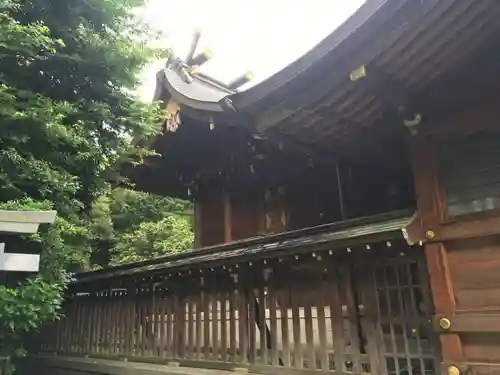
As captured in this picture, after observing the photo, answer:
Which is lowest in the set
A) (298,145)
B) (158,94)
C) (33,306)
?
(33,306)

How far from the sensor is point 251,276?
19.0 feet

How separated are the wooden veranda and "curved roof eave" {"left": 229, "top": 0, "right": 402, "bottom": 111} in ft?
5.58

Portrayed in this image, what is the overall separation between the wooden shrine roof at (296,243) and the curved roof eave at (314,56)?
1679 millimetres

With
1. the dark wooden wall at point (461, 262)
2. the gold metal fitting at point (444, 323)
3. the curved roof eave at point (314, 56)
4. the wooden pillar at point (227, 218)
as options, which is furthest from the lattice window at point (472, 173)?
the wooden pillar at point (227, 218)

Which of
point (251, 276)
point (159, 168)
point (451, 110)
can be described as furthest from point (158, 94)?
point (451, 110)

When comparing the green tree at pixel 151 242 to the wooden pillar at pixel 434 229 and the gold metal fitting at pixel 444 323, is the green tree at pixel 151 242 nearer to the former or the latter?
the wooden pillar at pixel 434 229

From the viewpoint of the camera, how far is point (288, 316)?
5.32 metres

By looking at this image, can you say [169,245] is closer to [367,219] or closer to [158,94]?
[158,94]

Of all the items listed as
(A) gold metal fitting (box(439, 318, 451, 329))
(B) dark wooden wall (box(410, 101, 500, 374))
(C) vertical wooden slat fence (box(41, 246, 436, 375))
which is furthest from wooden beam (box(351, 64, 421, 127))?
(A) gold metal fitting (box(439, 318, 451, 329))

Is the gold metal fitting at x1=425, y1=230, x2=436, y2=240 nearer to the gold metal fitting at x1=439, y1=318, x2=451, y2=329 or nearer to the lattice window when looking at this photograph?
the lattice window

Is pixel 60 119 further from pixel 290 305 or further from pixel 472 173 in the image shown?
pixel 472 173

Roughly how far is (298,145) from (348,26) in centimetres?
160

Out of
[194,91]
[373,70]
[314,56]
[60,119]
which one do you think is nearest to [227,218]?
[194,91]

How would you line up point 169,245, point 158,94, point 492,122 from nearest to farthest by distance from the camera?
1. point 492,122
2. point 158,94
3. point 169,245
